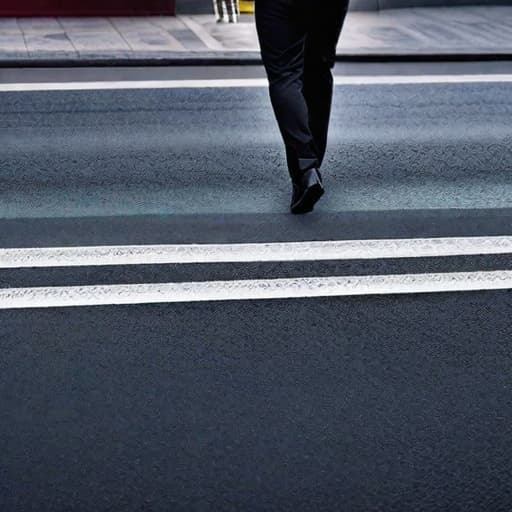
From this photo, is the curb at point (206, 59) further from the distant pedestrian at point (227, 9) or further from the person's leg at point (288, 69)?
the person's leg at point (288, 69)

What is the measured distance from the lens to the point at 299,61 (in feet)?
16.9

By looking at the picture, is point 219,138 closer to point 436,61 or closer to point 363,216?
point 363,216

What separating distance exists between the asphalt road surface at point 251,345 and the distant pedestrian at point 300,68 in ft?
0.77

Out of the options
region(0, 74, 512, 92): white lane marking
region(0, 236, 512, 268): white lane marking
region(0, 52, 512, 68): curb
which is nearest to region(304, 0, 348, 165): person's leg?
region(0, 236, 512, 268): white lane marking

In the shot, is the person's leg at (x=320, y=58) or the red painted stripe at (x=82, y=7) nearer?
the person's leg at (x=320, y=58)

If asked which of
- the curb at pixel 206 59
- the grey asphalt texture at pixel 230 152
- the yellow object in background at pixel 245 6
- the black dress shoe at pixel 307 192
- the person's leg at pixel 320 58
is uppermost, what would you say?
the person's leg at pixel 320 58

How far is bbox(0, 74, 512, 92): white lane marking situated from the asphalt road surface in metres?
1.63

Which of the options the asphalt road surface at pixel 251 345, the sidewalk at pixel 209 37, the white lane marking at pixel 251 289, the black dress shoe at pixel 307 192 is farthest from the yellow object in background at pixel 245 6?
the white lane marking at pixel 251 289

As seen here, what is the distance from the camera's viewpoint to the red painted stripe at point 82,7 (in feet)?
36.7

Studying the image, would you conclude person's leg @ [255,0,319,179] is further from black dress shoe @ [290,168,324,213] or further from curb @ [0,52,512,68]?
curb @ [0,52,512,68]

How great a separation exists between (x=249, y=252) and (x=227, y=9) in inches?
280

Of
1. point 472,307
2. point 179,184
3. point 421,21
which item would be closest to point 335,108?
point 179,184

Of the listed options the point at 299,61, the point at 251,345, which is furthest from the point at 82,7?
the point at 251,345

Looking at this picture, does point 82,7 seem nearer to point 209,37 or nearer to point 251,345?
point 209,37
